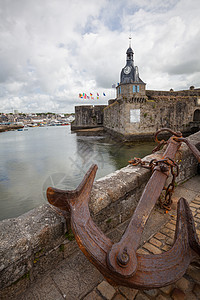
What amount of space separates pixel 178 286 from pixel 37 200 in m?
5.97

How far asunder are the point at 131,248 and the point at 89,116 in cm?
3398

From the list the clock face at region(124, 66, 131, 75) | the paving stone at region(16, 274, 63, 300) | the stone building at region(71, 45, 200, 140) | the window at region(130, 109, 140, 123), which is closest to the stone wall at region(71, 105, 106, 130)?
the clock face at region(124, 66, 131, 75)

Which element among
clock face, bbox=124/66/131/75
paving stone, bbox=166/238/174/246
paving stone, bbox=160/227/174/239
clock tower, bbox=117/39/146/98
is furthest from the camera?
clock face, bbox=124/66/131/75

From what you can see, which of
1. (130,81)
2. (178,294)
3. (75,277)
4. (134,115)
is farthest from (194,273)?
(130,81)

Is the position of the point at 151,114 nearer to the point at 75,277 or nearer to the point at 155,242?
the point at 155,242

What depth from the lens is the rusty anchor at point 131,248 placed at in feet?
2.94

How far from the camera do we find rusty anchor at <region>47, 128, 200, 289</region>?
897 millimetres

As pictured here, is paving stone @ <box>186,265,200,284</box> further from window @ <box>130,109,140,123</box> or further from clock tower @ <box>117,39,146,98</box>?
clock tower @ <box>117,39,146,98</box>

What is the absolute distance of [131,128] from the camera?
16875mm

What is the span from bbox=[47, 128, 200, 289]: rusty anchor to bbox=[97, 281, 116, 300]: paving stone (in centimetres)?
44

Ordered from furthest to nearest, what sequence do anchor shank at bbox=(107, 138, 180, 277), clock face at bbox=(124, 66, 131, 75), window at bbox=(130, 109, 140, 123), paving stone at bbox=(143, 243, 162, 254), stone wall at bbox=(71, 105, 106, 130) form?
stone wall at bbox=(71, 105, 106, 130) < clock face at bbox=(124, 66, 131, 75) < window at bbox=(130, 109, 140, 123) < paving stone at bbox=(143, 243, 162, 254) < anchor shank at bbox=(107, 138, 180, 277)

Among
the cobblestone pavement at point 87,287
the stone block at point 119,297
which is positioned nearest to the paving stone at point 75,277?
the cobblestone pavement at point 87,287

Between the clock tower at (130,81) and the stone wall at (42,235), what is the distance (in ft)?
79.6

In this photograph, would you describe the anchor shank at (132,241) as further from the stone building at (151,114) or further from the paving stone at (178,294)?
the stone building at (151,114)
